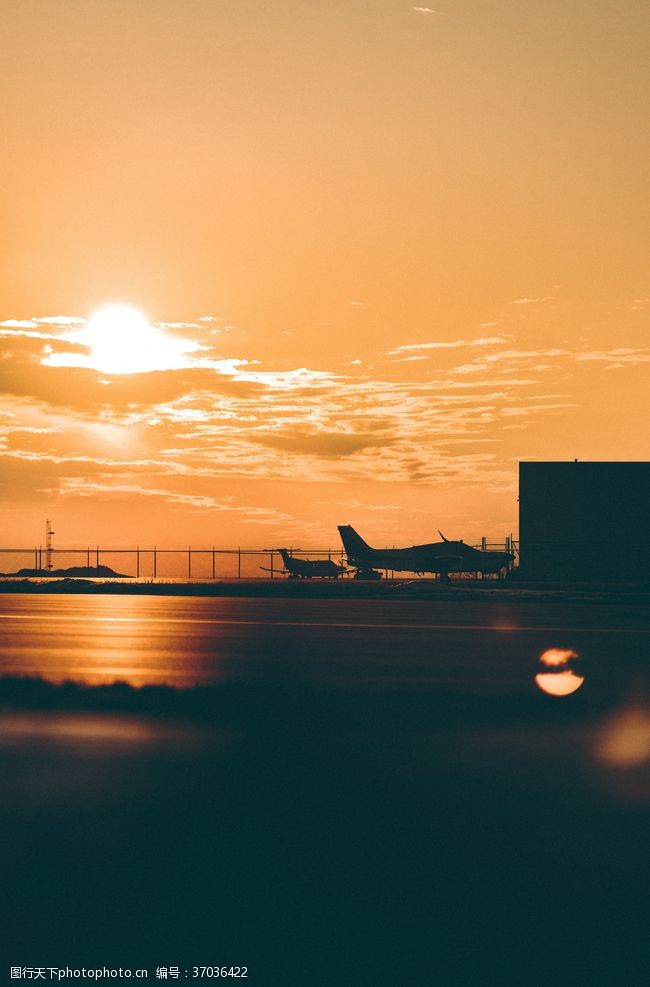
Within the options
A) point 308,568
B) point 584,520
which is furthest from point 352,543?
point 584,520

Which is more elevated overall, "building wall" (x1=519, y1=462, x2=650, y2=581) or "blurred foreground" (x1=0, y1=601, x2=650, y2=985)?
"building wall" (x1=519, y1=462, x2=650, y2=581)

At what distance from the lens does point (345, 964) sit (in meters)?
4.39

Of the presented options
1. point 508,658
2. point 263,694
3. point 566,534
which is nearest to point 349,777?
point 263,694

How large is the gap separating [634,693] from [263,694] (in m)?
5.03

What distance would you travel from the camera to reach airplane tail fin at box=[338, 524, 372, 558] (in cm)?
7019

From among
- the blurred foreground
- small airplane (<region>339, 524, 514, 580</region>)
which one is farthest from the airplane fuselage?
the blurred foreground

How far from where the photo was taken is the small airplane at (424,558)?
6419 centimetres

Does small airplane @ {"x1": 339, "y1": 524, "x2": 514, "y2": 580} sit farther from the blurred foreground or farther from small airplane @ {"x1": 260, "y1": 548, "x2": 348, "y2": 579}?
the blurred foreground

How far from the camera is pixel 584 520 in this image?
63.0 meters

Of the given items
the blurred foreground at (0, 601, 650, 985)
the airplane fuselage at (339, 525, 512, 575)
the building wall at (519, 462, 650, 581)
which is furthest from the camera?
the airplane fuselage at (339, 525, 512, 575)

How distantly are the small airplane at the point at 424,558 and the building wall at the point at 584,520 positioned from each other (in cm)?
246

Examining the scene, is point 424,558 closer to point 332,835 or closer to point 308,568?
point 308,568

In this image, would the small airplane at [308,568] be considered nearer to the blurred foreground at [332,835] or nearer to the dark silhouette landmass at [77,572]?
the dark silhouette landmass at [77,572]

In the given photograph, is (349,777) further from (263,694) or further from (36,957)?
(263,694)
